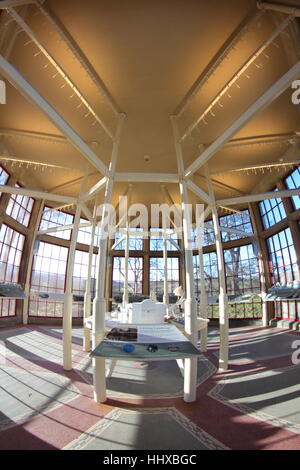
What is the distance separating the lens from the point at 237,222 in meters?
18.0

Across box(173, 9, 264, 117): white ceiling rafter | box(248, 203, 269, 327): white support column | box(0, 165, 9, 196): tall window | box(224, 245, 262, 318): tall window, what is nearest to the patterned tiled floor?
box(173, 9, 264, 117): white ceiling rafter

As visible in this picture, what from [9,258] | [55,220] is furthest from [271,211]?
[9,258]

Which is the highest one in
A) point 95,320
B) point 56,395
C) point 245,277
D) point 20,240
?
point 20,240

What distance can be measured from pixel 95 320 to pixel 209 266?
600 inches

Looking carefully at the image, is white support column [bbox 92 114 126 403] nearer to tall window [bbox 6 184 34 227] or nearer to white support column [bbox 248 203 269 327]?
tall window [bbox 6 184 34 227]

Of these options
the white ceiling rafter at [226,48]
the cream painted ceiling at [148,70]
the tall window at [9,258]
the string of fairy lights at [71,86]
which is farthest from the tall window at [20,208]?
the white ceiling rafter at [226,48]

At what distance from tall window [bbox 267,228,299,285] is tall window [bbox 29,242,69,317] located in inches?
552

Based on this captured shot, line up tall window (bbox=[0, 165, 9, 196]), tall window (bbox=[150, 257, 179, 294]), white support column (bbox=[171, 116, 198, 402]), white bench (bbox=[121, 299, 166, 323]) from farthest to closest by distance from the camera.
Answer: tall window (bbox=[150, 257, 179, 294]), tall window (bbox=[0, 165, 9, 196]), white bench (bbox=[121, 299, 166, 323]), white support column (bbox=[171, 116, 198, 402])

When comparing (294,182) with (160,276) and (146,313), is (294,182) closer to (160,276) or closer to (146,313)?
(146,313)

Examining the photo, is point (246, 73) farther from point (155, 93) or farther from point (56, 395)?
point (56, 395)

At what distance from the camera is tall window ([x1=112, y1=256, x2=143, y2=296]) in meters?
19.1
